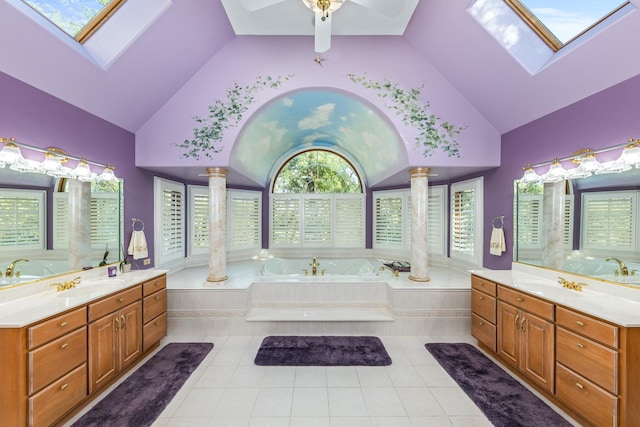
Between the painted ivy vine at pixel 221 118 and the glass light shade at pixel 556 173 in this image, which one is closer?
the glass light shade at pixel 556 173

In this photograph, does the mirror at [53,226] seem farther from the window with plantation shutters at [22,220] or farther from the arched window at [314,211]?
the arched window at [314,211]

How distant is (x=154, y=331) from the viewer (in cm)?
331

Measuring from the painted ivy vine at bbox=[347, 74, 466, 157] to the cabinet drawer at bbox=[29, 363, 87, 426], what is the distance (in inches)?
179

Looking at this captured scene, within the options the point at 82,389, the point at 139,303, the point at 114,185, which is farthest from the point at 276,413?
the point at 114,185

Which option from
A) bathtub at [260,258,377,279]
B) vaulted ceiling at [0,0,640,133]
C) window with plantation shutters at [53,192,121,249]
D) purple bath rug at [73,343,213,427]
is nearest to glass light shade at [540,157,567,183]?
vaulted ceiling at [0,0,640,133]

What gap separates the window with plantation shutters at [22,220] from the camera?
236 centimetres

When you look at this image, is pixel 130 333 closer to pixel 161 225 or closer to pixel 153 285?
pixel 153 285

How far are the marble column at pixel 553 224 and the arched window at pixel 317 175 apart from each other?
3.82 metres

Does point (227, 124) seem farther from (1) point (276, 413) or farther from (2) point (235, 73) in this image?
(1) point (276, 413)

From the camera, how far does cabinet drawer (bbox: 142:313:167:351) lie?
313cm

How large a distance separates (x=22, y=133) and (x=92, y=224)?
3.96 feet

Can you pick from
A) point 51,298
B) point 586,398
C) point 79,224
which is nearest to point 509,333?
point 586,398

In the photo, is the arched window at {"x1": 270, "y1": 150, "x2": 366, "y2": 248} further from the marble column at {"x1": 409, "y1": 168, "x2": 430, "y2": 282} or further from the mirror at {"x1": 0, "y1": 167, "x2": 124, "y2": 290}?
the mirror at {"x1": 0, "y1": 167, "x2": 124, "y2": 290}

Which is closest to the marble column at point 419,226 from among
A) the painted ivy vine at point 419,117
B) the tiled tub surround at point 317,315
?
the tiled tub surround at point 317,315
